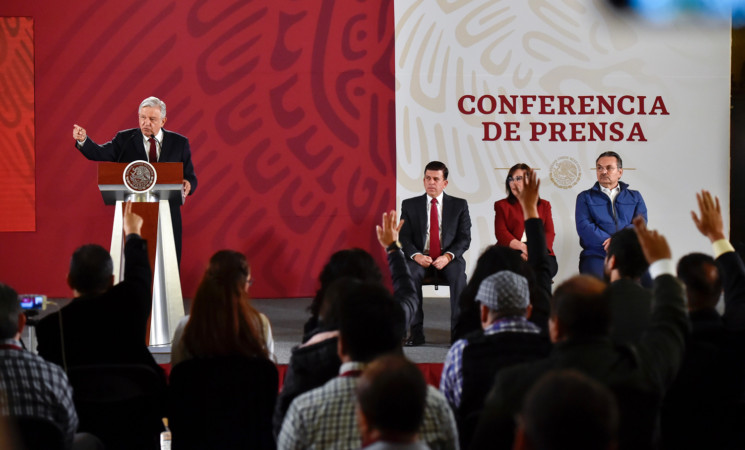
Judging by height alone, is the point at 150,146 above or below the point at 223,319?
above

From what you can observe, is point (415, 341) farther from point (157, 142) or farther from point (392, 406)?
point (392, 406)

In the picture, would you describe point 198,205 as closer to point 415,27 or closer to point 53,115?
point 53,115

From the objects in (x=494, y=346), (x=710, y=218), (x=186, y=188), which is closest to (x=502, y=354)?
(x=494, y=346)

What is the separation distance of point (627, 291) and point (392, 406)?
1217mm

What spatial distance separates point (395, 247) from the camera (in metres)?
2.98

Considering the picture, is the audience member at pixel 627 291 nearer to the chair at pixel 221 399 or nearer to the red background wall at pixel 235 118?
the chair at pixel 221 399

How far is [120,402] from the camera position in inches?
98.7

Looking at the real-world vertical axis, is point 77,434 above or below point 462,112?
below

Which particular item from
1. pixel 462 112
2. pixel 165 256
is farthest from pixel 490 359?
pixel 462 112

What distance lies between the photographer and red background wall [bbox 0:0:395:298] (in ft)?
21.7

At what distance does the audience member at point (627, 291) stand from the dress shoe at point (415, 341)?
2.27 meters

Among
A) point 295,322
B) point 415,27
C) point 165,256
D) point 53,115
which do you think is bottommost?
point 295,322

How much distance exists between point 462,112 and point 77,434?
16.2ft

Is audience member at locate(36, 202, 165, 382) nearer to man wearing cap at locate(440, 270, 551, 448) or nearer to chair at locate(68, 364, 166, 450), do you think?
chair at locate(68, 364, 166, 450)
